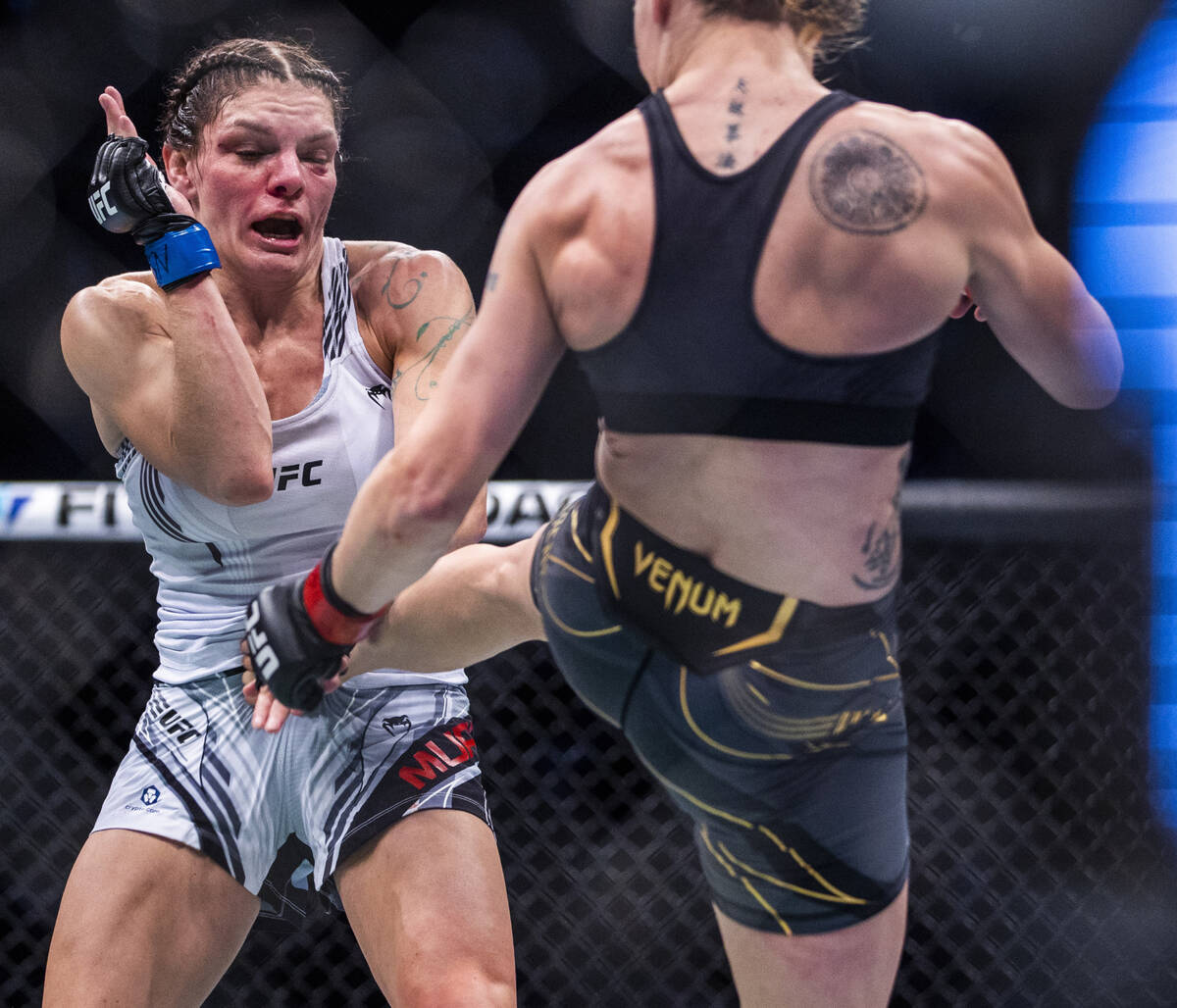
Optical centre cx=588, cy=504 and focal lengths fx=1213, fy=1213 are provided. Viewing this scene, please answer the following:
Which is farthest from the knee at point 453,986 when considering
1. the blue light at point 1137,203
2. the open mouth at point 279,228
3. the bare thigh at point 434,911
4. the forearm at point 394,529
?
the blue light at point 1137,203

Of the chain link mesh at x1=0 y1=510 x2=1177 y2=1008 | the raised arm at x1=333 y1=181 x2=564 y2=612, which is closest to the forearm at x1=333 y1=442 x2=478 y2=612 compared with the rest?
the raised arm at x1=333 y1=181 x2=564 y2=612

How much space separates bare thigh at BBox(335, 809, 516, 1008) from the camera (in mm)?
1414

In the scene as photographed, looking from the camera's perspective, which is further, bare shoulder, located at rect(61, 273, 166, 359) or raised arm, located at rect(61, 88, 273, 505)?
bare shoulder, located at rect(61, 273, 166, 359)

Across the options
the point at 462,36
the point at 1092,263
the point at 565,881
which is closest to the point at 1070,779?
the point at 565,881

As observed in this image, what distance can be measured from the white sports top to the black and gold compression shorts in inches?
20.1

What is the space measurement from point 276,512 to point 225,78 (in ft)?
1.98

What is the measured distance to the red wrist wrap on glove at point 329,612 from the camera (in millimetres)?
1177

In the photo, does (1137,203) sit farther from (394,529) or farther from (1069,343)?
(394,529)

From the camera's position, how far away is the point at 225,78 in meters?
1.67

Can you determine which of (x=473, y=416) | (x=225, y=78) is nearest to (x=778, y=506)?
(x=473, y=416)

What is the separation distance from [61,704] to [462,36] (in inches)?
73.1

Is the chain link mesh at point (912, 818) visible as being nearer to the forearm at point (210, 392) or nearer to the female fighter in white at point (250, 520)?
the female fighter in white at point (250, 520)

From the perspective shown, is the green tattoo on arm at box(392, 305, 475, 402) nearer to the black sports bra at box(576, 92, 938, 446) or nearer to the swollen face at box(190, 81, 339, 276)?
the swollen face at box(190, 81, 339, 276)

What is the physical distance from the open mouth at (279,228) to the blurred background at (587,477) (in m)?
0.75
